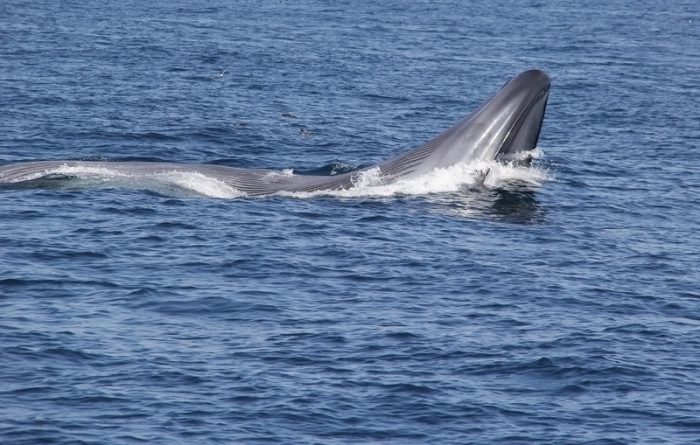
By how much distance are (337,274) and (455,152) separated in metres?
8.61

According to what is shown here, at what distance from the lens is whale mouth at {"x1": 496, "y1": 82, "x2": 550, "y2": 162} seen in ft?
127

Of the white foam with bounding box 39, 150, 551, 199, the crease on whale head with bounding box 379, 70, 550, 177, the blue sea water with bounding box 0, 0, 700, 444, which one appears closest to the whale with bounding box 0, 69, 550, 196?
the crease on whale head with bounding box 379, 70, 550, 177

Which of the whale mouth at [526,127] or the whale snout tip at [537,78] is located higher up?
the whale snout tip at [537,78]

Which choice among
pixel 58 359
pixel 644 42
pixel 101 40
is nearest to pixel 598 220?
pixel 58 359

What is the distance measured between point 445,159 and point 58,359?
53.9ft

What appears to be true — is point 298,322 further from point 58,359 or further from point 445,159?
point 445,159

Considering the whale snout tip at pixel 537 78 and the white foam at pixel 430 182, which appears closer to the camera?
the white foam at pixel 430 182

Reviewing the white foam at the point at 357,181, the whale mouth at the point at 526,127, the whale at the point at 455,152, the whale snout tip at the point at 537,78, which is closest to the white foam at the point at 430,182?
the white foam at the point at 357,181

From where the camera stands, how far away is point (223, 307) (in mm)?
28781

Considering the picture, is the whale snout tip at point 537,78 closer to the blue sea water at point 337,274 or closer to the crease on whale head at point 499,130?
the crease on whale head at point 499,130

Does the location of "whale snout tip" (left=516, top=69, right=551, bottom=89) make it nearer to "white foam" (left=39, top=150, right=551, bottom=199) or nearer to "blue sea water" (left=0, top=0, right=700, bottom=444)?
"white foam" (left=39, top=150, right=551, bottom=199)

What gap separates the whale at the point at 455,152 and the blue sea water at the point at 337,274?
638mm

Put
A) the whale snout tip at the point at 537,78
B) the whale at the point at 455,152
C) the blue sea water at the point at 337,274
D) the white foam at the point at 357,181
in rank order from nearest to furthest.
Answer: the blue sea water at the point at 337,274 → the white foam at the point at 357,181 → the whale at the point at 455,152 → the whale snout tip at the point at 537,78

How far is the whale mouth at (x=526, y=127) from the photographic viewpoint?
38.8 meters
